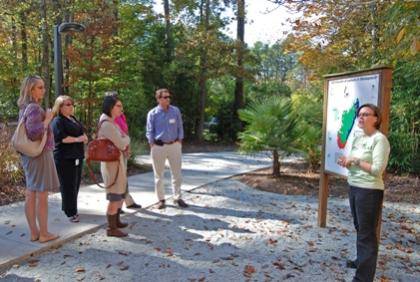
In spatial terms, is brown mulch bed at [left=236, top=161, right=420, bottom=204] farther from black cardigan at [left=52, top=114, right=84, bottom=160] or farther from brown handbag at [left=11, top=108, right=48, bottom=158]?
brown handbag at [left=11, top=108, right=48, bottom=158]

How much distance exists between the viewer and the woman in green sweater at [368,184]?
12.2 feet

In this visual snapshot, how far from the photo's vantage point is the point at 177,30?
805 inches

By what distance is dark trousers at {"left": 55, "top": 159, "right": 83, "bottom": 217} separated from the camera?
5.55 metres

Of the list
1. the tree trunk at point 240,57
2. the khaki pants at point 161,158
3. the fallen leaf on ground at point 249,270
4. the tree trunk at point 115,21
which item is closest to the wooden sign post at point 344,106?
the fallen leaf on ground at point 249,270

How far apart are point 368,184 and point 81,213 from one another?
13.5ft

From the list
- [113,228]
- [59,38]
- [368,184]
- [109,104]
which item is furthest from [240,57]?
[368,184]

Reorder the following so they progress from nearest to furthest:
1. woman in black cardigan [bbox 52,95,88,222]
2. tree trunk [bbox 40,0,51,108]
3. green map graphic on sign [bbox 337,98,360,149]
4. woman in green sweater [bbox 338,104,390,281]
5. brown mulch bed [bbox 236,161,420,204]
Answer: woman in green sweater [bbox 338,104,390,281], green map graphic on sign [bbox 337,98,360,149], woman in black cardigan [bbox 52,95,88,222], brown mulch bed [bbox 236,161,420,204], tree trunk [bbox 40,0,51,108]

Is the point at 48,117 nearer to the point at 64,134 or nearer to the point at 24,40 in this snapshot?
the point at 64,134

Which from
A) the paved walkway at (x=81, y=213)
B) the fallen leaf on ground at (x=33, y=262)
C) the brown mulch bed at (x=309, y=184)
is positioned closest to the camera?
the fallen leaf on ground at (x=33, y=262)

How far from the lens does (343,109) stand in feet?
17.6

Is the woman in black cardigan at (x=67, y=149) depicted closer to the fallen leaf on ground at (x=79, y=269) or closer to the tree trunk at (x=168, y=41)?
the fallen leaf on ground at (x=79, y=269)

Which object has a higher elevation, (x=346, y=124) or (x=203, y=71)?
(x=203, y=71)

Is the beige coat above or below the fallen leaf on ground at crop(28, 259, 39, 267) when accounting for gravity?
above

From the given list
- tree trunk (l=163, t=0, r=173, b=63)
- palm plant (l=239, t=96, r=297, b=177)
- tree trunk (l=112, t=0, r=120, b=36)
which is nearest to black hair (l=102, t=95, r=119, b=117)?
palm plant (l=239, t=96, r=297, b=177)
